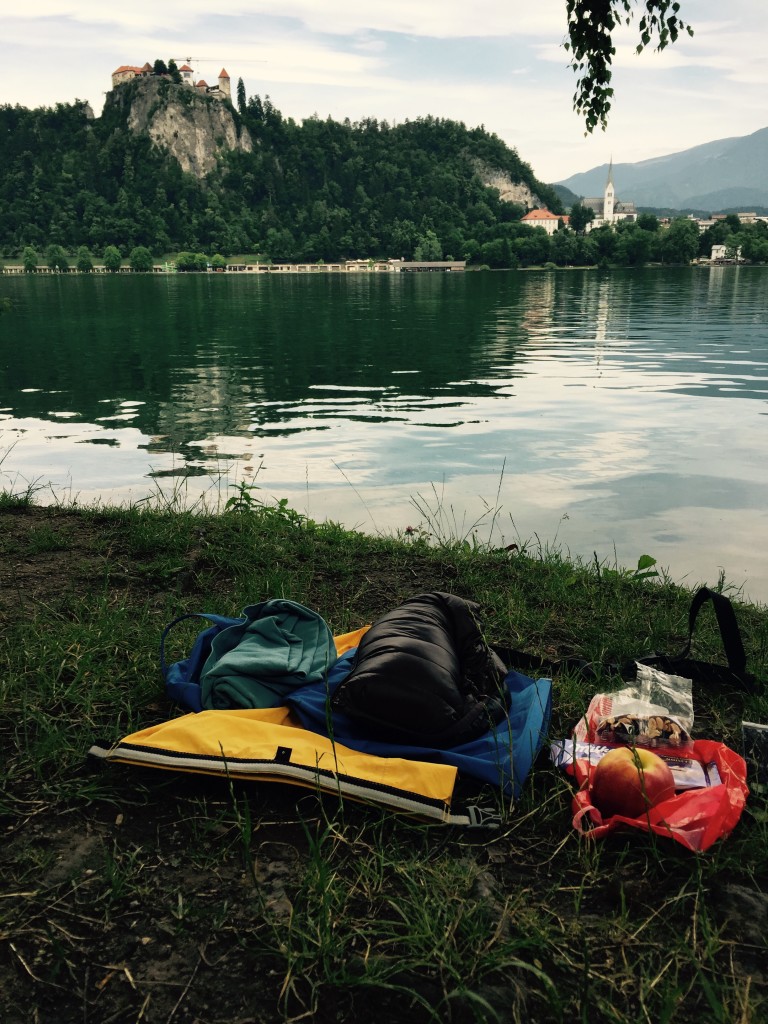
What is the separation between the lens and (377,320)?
39750mm

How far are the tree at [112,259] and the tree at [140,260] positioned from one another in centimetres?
258

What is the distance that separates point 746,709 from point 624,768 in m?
1.16

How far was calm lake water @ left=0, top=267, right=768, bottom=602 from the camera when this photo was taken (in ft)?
28.9

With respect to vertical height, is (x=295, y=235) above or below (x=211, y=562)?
above

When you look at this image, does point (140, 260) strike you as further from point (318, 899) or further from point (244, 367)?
point (318, 899)

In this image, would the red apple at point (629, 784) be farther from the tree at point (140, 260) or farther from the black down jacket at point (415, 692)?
the tree at point (140, 260)

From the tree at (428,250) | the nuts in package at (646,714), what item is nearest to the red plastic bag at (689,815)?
the nuts in package at (646,714)

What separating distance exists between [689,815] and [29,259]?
6097 inches

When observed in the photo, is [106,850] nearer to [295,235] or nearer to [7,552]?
[7,552]

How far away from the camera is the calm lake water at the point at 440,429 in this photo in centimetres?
881

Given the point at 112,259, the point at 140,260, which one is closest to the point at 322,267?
the point at 140,260

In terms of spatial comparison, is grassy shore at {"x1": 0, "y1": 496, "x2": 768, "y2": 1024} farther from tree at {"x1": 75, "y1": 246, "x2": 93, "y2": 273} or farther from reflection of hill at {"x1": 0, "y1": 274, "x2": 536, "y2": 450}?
tree at {"x1": 75, "y1": 246, "x2": 93, "y2": 273}

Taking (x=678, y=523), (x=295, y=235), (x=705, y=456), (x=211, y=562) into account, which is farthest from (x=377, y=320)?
(x=295, y=235)

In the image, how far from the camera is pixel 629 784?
2627mm
